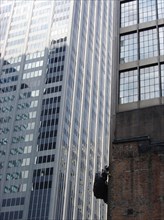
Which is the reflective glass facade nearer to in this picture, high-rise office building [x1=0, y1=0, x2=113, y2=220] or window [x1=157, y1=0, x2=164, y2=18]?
window [x1=157, y1=0, x2=164, y2=18]

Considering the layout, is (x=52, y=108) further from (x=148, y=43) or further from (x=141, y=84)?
(x=141, y=84)

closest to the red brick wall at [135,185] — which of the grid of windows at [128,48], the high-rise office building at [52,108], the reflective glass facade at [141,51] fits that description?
the reflective glass facade at [141,51]

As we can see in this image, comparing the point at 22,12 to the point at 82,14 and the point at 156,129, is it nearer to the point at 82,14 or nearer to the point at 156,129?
the point at 82,14

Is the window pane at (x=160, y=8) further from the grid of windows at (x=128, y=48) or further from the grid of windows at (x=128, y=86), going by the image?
→ the grid of windows at (x=128, y=86)

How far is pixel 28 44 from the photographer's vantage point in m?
113

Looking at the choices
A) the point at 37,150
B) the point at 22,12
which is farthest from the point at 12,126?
A: the point at 22,12

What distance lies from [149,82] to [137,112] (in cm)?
239

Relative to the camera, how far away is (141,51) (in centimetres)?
2677

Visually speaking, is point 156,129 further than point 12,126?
No

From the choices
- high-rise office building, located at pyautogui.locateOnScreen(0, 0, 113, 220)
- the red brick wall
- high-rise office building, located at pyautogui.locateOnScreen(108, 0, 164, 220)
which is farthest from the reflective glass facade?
high-rise office building, located at pyautogui.locateOnScreen(0, 0, 113, 220)

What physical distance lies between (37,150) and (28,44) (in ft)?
107

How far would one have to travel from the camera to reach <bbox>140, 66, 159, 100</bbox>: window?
80.4 feet

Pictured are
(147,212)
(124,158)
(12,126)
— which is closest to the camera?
(147,212)

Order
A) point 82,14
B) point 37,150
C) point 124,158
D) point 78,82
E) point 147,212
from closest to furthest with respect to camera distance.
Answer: point 147,212, point 124,158, point 37,150, point 78,82, point 82,14
